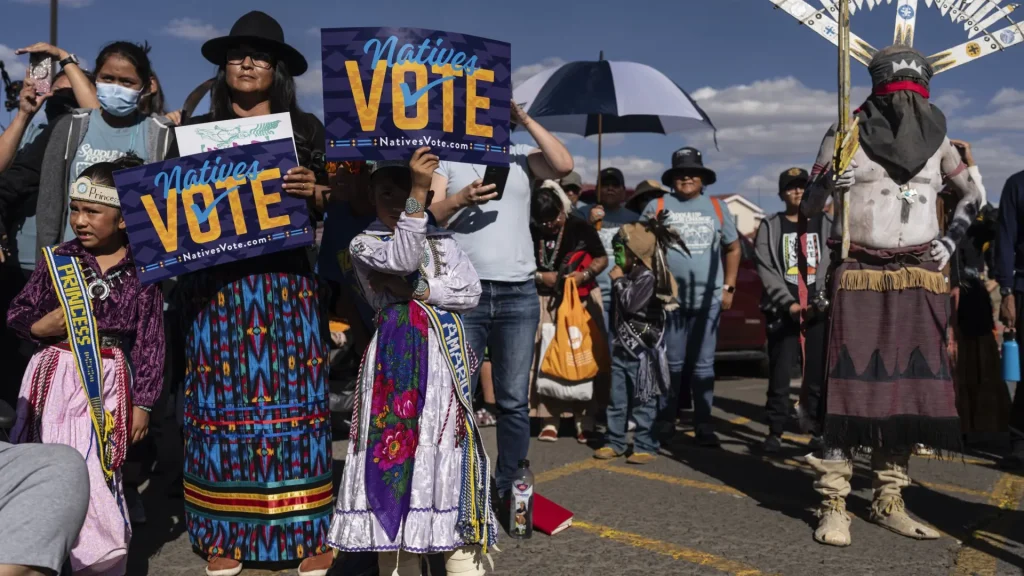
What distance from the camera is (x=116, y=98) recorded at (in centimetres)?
415

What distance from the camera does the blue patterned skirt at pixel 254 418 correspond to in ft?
11.6

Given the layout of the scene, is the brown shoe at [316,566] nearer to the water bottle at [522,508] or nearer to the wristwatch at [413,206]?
the water bottle at [522,508]

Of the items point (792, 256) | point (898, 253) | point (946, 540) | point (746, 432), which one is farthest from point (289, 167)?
point (746, 432)

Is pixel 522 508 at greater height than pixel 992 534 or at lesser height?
greater

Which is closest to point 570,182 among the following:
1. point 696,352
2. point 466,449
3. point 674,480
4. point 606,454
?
point 696,352

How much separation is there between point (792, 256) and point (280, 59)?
4202 millimetres

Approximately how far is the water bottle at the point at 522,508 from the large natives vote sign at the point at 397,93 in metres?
1.61

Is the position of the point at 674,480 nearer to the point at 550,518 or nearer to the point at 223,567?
the point at 550,518

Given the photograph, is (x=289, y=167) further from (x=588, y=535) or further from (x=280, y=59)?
(x=588, y=535)

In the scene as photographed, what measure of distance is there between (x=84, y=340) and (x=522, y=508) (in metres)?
2.05

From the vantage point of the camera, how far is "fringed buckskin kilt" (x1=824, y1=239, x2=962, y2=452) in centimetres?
421

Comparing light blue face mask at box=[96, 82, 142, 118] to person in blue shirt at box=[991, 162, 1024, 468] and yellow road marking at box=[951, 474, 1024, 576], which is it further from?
person in blue shirt at box=[991, 162, 1024, 468]

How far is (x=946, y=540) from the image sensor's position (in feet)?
13.7

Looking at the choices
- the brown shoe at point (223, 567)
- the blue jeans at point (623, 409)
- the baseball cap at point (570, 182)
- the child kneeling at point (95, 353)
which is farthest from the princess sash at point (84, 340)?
the baseball cap at point (570, 182)
